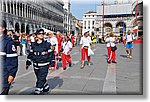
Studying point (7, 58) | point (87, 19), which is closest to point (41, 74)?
point (7, 58)

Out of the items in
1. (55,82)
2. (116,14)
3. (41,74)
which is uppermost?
(116,14)

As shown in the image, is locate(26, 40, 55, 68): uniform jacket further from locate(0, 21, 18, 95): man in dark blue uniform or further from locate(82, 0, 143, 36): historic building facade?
locate(82, 0, 143, 36): historic building facade

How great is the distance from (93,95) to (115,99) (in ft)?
1.84

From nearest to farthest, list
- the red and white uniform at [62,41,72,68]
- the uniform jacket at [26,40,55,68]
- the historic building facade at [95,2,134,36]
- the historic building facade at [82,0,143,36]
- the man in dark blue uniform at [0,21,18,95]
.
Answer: the man in dark blue uniform at [0,21,18,95] → the uniform jacket at [26,40,55,68] → the historic building facade at [82,0,143,36] → the red and white uniform at [62,41,72,68] → the historic building facade at [95,2,134,36]

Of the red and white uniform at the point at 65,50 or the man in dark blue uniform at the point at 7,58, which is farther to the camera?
the red and white uniform at the point at 65,50

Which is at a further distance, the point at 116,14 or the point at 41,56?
the point at 116,14

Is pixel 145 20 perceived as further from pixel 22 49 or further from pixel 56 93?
pixel 22 49

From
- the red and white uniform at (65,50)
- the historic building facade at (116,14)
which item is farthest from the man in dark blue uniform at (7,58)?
the red and white uniform at (65,50)

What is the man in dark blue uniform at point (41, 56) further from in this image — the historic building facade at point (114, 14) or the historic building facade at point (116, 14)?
the historic building facade at point (116, 14)

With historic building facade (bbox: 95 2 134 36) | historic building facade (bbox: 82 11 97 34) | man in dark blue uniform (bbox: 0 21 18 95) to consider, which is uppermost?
historic building facade (bbox: 95 2 134 36)

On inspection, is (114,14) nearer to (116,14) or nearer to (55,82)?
(116,14)

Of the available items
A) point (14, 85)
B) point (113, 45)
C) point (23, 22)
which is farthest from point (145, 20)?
point (23, 22)

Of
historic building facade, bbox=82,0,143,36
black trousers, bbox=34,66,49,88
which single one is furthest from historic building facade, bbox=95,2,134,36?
black trousers, bbox=34,66,49,88

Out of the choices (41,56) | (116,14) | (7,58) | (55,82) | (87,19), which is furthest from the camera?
(116,14)
